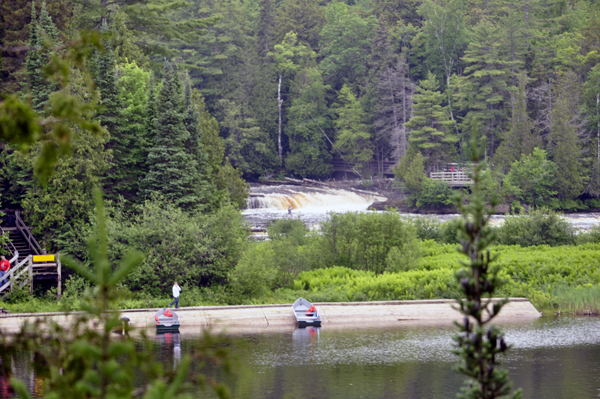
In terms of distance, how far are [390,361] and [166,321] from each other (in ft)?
26.5

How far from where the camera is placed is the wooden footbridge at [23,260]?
24562 mm

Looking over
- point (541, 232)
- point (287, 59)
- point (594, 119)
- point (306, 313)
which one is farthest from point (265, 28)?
point (306, 313)

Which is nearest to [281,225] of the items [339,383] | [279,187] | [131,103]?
[131,103]

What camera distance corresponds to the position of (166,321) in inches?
878

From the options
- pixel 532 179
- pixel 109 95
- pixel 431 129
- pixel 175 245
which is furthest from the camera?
pixel 431 129

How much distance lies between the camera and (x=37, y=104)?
28734 millimetres

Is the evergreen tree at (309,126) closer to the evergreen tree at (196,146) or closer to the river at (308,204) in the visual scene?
the river at (308,204)

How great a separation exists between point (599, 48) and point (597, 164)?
12.9m

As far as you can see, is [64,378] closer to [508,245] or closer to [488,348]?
[488,348]

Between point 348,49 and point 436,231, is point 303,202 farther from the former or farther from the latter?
point 436,231

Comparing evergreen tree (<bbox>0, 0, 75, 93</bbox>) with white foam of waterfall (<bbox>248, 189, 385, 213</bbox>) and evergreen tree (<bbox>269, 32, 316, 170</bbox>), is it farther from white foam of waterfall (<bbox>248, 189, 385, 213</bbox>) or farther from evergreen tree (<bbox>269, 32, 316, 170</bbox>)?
evergreen tree (<bbox>269, 32, 316, 170</bbox>)

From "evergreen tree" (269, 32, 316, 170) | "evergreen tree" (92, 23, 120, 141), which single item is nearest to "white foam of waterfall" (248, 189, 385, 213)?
"evergreen tree" (269, 32, 316, 170)

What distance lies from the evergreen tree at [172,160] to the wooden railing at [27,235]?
5.06 m

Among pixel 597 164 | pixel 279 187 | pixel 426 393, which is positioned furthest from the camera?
pixel 279 187
